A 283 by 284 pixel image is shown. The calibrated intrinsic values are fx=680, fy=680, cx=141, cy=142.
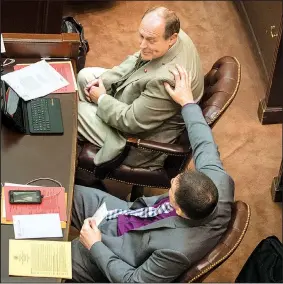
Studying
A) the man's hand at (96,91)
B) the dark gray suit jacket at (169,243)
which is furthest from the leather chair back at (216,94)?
the man's hand at (96,91)

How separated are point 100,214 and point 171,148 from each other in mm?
478

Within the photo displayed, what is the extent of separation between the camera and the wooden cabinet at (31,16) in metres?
3.91

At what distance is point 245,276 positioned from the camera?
3.07m

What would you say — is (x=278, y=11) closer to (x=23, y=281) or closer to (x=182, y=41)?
(x=182, y=41)

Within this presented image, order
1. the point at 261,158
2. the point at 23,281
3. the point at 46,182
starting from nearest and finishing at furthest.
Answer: the point at 23,281 → the point at 46,182 → the point at 261,158

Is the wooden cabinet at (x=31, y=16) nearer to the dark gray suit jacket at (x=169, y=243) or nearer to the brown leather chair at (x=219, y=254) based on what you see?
the dark gray suit jacket at (x=169, y=243)

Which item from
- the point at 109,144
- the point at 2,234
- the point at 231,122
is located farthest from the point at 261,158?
the point at 2,234

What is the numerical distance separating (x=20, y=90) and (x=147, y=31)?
687mm

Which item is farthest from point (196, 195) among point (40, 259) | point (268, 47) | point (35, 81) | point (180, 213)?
point (268, 47)

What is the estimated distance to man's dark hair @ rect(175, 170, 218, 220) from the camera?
2.65 meters

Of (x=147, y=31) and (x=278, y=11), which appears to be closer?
(x=147, y=31)

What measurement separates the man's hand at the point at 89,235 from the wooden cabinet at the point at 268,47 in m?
1.81

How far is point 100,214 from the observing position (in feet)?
10.4

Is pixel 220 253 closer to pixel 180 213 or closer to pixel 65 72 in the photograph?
pixel 180 213
